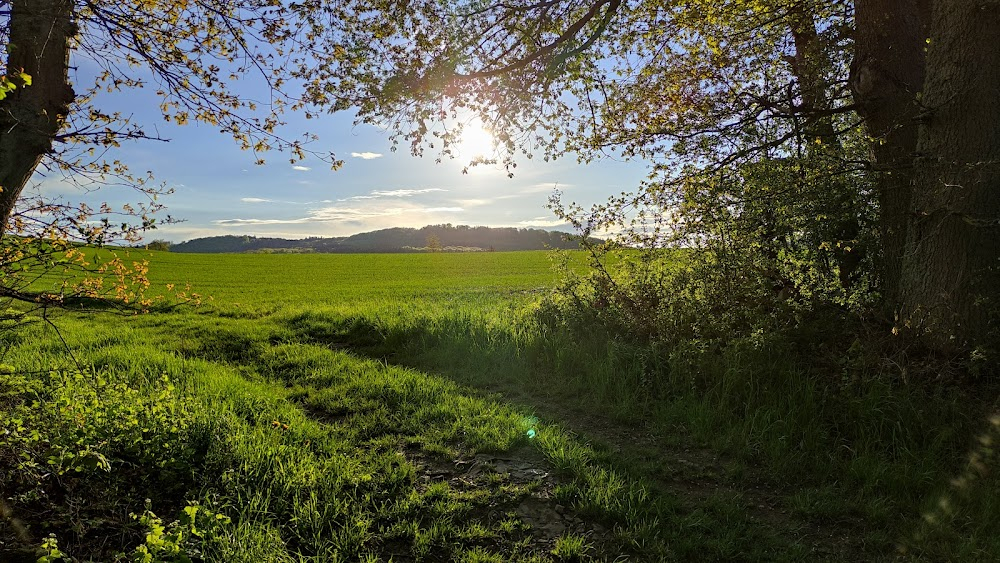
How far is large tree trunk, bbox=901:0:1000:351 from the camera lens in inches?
218

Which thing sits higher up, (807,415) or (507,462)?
(807,415)

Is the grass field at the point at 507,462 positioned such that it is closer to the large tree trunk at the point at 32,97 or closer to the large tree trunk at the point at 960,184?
the large tree trunk at the point at 960,184

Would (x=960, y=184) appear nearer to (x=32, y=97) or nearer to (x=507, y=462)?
(x=507, y=462)

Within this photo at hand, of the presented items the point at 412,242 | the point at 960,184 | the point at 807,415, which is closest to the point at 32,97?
the point at 807,415

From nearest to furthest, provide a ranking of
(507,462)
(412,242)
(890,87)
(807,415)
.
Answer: (507,462)
(807,415)
(890,87)
(412,242)

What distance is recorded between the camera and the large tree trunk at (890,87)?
658 cm

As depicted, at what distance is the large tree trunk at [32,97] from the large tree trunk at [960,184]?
28.6ft

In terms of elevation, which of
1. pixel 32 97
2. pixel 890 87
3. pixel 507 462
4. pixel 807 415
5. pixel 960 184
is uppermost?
pixel 890 87

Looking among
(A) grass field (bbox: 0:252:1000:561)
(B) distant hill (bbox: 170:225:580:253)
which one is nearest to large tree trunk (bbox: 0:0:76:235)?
(A) grass field (bbox: 0:252:1000:561)

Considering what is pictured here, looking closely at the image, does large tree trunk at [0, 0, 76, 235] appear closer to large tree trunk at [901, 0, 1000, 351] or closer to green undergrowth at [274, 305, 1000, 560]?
green undergrowth at [274, 305, 1000, 560]

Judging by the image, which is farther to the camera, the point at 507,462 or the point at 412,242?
the point at 412,242

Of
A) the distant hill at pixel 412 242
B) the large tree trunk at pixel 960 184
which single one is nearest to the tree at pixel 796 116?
A: the large tree trunk at pixel 960 184

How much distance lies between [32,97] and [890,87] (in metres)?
9.61

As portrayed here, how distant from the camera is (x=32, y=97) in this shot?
4047 mm
